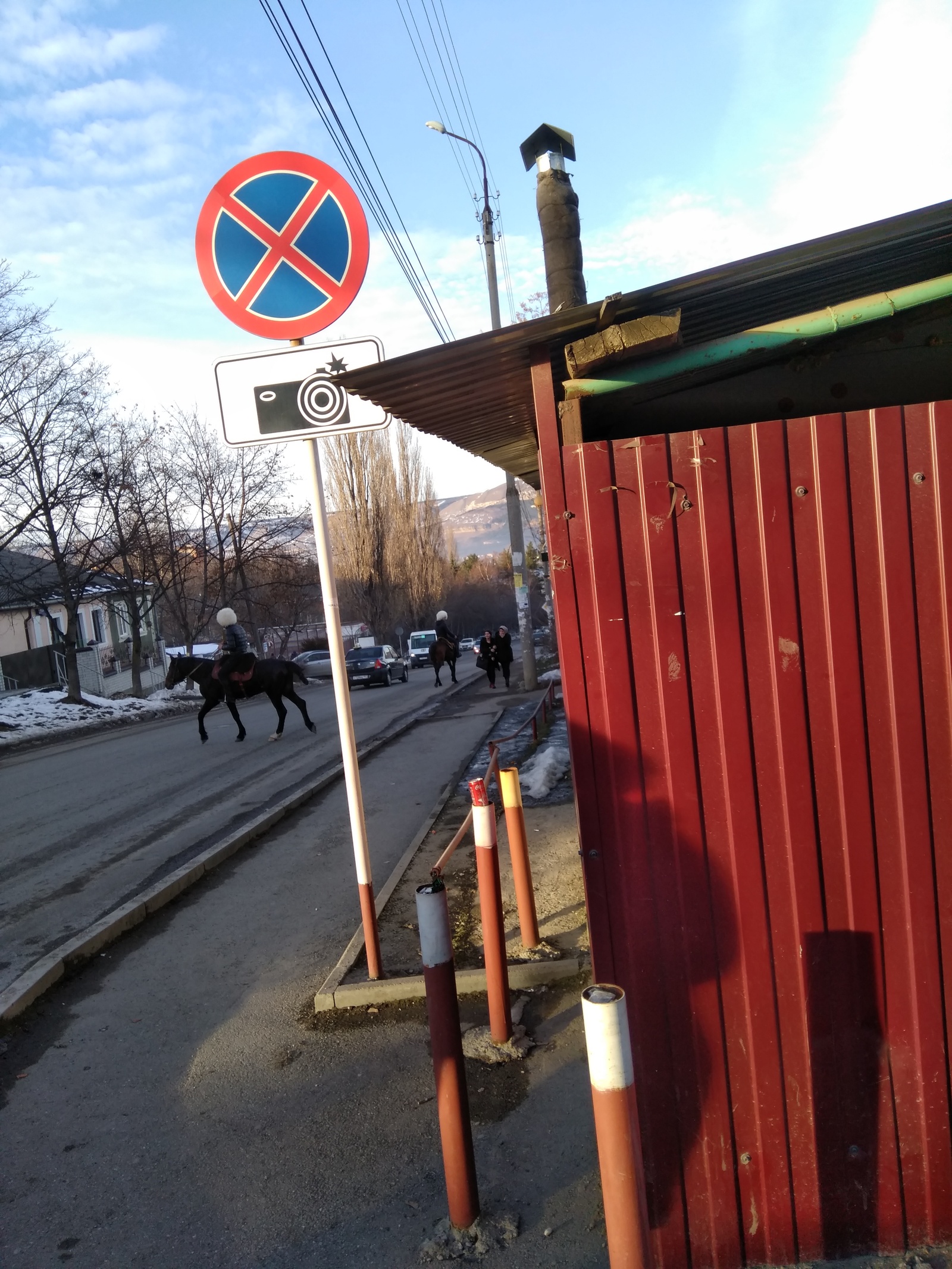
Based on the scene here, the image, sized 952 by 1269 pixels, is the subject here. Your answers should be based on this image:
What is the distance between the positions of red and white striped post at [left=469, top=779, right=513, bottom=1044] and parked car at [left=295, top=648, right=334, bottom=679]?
109ft

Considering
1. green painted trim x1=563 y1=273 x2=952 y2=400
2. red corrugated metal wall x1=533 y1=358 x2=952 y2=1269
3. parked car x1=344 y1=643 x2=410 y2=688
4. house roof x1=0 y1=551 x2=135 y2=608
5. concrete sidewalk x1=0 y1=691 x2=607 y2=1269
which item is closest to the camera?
red corrugated metal wall x1=533 y1=358 x2=952 y2=1269

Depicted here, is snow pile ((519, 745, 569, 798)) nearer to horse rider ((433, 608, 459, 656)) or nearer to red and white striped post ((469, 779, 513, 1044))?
red and white striped post ((469, 779, 513, 1044))

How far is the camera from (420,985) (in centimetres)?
450

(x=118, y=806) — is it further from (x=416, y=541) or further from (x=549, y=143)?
(x=416, y=541)

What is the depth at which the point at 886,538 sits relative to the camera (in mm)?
2584

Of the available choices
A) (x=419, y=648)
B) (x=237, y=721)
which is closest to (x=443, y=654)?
(x=237, y=721)

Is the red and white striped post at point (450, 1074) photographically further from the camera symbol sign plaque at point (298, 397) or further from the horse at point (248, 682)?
the horse at point (248, 682)

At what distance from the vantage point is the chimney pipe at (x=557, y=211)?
21.0ft

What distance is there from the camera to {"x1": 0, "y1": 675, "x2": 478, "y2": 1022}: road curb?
4777 millimetres

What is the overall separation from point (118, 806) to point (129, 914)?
15.1 feet

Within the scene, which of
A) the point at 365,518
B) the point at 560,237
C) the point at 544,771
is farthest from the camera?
the point at 365,518

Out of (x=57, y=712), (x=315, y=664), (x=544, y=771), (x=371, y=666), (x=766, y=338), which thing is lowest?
(x=315, y=664)

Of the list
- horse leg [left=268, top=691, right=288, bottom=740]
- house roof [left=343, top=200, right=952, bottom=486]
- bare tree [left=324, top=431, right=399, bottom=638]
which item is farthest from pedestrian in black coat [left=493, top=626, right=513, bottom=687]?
bare tree [left=324, top=431, right=399, bottom=638]

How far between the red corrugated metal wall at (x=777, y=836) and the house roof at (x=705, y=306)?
17.5 inches
